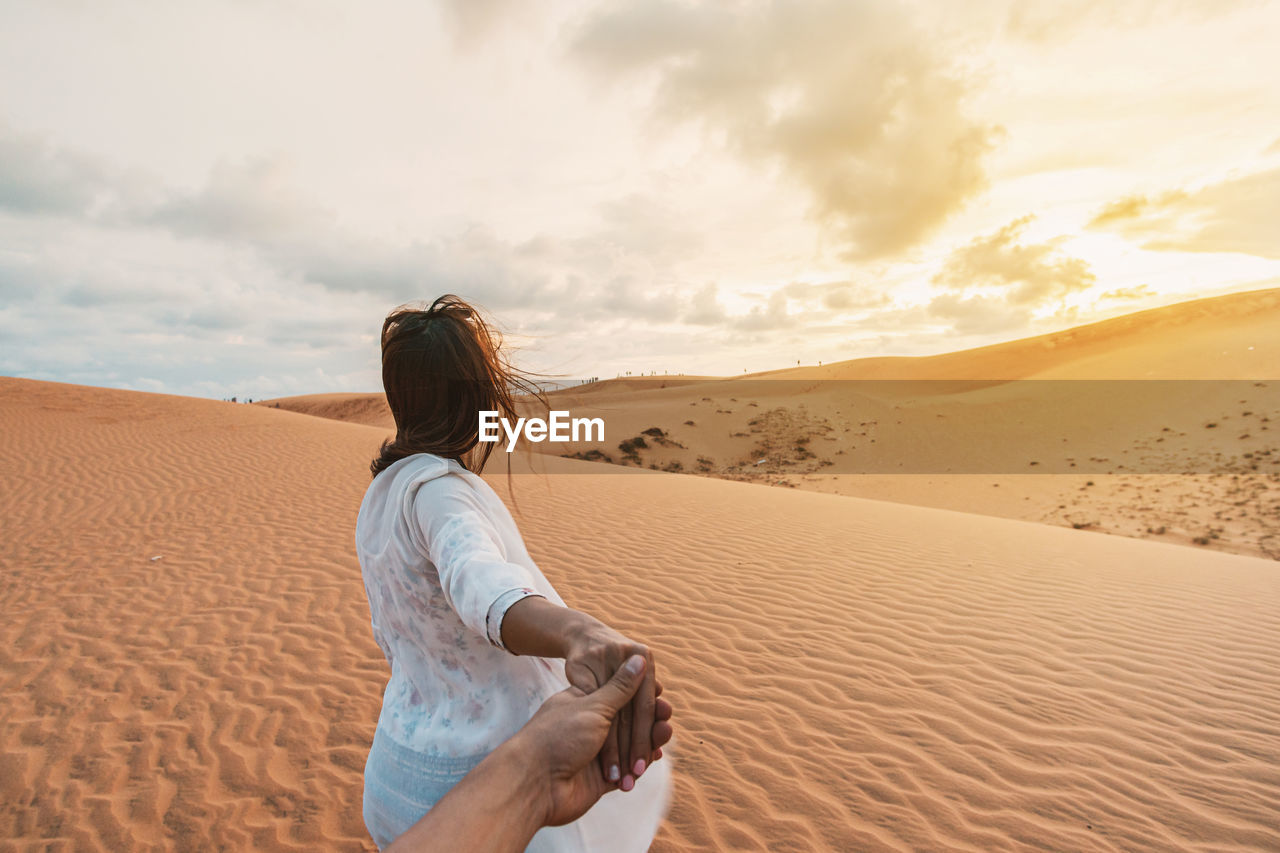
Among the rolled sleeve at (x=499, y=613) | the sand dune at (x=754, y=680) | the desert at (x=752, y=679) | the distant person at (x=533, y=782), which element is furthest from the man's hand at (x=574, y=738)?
the sand dune at (x=754, y=680)

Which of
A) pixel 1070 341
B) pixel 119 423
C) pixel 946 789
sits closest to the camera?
pixel 946 789

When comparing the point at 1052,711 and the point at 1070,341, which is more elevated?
the point at 1070,341

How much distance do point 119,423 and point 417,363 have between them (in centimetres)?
2451

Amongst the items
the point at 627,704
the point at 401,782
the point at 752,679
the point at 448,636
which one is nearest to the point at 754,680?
the point at 752,679

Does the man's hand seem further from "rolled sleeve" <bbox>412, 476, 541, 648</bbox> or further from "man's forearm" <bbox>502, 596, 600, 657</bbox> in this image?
"rolled sleeve" <bbox>412, 476, 541, 648</bbox>

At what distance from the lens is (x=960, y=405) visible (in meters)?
31.6

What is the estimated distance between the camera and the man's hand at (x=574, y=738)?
2.88 ft

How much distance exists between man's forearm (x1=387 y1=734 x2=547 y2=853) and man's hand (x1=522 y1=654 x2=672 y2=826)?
0.01 meters

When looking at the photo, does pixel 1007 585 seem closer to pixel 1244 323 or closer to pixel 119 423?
pixel 119 423

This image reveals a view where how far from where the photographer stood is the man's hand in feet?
2.88

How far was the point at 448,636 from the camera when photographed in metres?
1.32

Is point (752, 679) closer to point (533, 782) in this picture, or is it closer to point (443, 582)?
point (443, 582)

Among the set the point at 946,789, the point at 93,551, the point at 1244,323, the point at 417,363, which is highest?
the point at 1244,323

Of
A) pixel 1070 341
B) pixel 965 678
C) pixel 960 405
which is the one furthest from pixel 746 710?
pixel 1070 341
